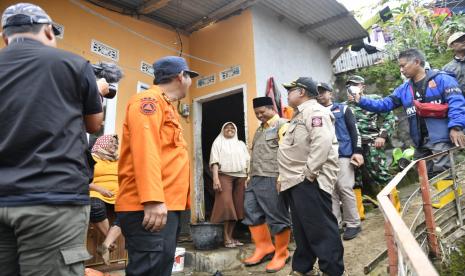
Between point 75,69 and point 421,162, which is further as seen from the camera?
point 421,162

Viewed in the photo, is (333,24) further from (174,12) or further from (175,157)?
(175,157)

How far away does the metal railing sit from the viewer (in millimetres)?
1039

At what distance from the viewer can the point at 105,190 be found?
3.78 meters

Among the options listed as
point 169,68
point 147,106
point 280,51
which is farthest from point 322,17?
point 147,106

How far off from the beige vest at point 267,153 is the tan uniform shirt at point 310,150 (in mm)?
993

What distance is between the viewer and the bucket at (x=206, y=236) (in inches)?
187

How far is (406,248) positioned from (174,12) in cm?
613

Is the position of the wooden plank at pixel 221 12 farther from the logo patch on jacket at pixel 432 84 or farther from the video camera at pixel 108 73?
the video camera at pixel 108 73

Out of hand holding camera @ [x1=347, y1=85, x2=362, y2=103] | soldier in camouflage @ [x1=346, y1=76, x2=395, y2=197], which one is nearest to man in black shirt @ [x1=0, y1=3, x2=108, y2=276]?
hand holding camera @ [x1=347, y1=85, x2=362, y2=103]

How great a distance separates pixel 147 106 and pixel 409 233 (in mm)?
1489

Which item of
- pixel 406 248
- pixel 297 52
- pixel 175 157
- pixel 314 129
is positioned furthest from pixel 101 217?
pixel 297 52

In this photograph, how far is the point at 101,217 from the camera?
3.67 metres

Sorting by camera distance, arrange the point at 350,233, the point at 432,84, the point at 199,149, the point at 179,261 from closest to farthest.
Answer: the point at 432,84
the point at 350,233
the point at 179,261
the point at 199,149

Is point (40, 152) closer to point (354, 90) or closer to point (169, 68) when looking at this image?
point (169, 68)
